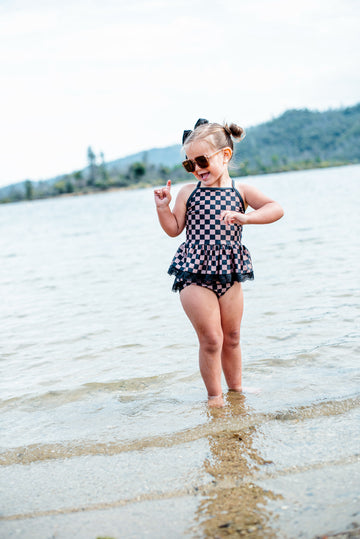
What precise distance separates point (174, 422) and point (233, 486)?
1055mm

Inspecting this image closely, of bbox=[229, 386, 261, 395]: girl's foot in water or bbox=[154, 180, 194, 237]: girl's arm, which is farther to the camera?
bbox=[229, 386, 261, 395]: girl's foot in water

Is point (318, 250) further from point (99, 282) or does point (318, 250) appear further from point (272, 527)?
point (272, 527)

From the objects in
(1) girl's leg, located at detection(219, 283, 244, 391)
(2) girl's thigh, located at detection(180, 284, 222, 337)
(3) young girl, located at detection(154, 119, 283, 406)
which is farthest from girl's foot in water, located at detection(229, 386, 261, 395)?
(2) girl's thigh, located at detection(180, 284, 222, 337)

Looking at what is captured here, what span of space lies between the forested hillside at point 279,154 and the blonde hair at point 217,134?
12126 cm

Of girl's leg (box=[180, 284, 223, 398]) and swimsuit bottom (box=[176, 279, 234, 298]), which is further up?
swimsuit bottom (box=[176, 279, 234, 298])

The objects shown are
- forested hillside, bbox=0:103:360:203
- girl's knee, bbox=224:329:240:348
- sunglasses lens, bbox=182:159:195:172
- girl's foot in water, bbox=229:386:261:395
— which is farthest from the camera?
forested hillside, bbox=0:103:360:203

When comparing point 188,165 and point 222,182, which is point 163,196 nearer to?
point 188,165

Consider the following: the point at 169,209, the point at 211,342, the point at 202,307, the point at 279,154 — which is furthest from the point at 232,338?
the point at 279,154

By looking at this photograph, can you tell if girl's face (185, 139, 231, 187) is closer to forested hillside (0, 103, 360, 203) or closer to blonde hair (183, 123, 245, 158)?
blonde hair (183, 123, 245, 158)

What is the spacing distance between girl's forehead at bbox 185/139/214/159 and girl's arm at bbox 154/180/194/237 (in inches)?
7.9

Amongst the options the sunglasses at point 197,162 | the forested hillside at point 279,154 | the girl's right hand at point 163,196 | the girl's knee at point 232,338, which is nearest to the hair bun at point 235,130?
the sunglasses at point 197,162

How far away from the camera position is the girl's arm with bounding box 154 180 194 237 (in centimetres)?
342

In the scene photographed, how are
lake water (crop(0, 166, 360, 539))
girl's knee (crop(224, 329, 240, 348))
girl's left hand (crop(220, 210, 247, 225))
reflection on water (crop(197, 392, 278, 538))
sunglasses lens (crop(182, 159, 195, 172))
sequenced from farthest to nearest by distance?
girl's knee (crop(224, 329, 240, 348)) < sunglasses lens (crop(182, 159, 195, 172)) < girl's left hand (crop(220, 210, 247, 225)) < lake water (crop(0, 166, 360, 539)) < reflection on water (crop(197, 392, 278, 538))

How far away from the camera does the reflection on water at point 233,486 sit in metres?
2.17
